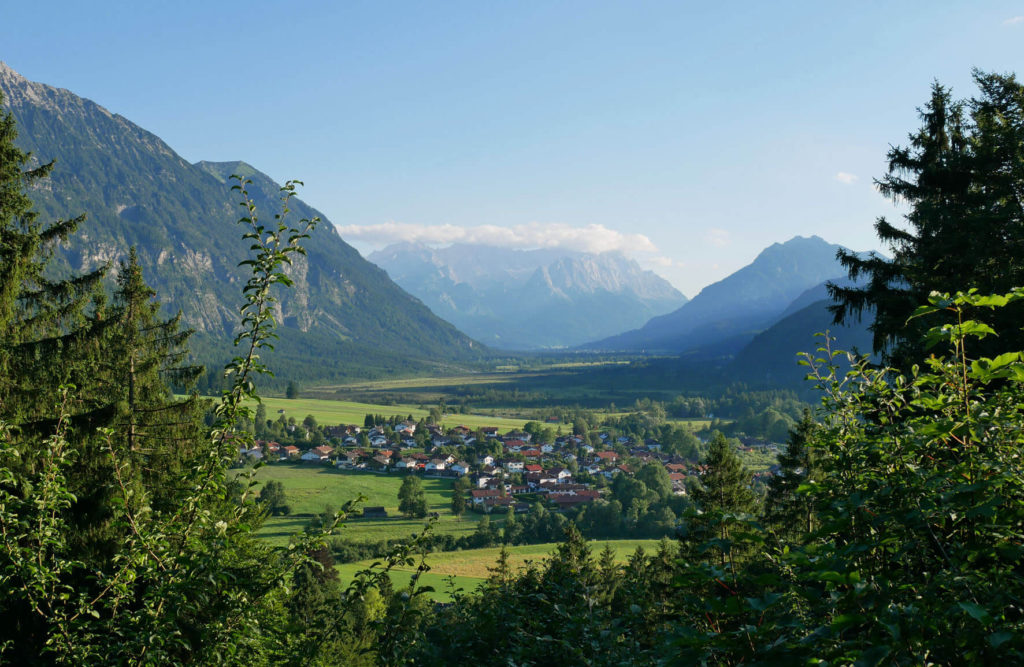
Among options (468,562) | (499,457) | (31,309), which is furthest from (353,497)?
(31,309)

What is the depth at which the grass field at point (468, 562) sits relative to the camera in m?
37.7

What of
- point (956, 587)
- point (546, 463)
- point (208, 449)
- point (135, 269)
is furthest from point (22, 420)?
point (546, 463)

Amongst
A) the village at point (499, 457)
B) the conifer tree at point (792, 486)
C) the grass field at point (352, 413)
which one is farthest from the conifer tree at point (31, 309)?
the grass field at point (352, 413)

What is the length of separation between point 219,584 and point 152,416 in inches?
535

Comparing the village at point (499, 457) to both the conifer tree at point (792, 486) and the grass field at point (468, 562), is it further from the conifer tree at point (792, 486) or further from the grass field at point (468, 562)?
the conifer tree at point (792, 486)

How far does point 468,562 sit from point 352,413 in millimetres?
91051

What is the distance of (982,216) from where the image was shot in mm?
11789

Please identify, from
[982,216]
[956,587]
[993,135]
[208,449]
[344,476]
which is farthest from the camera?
[344,476]

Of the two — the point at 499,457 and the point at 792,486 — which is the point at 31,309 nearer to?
the point at 792,486

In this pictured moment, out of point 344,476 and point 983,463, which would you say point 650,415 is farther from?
point 983,463

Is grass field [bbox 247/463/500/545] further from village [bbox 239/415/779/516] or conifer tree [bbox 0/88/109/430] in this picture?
conifer tree [bbox 0/88/109/430]

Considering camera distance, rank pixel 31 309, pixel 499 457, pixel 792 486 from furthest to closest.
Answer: pixel 499 457, pixel 792 486, pixel 31 309

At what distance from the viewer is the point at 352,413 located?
422 feet

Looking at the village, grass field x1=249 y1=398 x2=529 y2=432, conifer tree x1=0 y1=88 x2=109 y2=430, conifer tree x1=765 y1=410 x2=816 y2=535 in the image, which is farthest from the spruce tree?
grass field x1=249 y1=398 x2=529 y2=432
